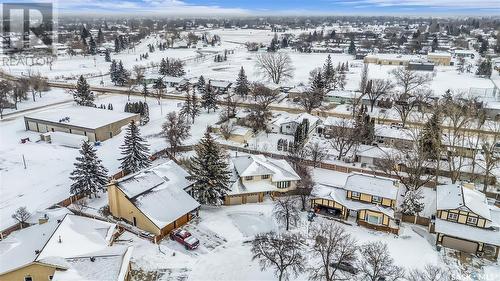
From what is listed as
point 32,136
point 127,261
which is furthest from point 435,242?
point 32,136

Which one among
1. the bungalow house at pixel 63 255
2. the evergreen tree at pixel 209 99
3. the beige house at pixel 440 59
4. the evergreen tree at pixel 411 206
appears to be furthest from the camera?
the beige house at pixel 440 59

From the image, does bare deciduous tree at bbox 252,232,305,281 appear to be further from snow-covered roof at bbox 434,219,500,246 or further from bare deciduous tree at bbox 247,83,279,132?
bare deciduous tree at bbox 247,83,279,132

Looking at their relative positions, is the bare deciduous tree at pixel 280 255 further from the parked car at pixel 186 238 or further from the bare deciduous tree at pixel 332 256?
the parked car at pixel 186 238

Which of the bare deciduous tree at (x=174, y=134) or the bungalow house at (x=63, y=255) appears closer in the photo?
the bungalow house at (x=63, y=255)

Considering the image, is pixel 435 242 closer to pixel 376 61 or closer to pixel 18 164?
pixel 18 164

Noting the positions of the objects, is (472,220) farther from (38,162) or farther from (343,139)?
(38,162)

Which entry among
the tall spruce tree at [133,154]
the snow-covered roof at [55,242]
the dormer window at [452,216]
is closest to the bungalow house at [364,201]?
the dormer window at [452,216]

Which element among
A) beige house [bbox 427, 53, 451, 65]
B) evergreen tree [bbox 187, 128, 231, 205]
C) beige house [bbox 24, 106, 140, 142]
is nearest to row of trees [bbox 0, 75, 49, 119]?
beige house [bbox 24, 106, 140, 142]

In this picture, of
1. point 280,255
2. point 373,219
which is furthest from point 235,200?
point 280,255
